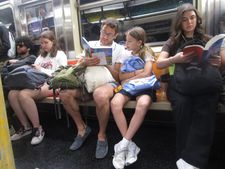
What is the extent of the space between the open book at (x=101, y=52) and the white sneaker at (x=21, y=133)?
138 cm

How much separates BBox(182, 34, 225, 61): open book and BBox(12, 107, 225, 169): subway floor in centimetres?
96

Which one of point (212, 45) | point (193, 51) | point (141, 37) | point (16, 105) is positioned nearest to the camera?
point (212, 45)

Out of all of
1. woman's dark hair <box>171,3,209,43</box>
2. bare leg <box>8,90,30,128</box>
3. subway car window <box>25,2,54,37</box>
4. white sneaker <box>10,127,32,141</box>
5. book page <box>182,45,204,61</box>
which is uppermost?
subway car window <box>25,2,54,37</box>

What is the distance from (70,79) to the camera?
94.8 inches

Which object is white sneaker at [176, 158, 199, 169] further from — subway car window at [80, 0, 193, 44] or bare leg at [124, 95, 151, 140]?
subway car window at [80, 0, 193, 44]

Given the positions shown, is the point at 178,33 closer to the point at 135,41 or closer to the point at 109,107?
the point at 135,41

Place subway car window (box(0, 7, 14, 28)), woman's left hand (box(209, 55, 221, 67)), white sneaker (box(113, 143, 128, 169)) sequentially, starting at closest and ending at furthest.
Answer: woman's left hand (box(209, 55, 221, 67)) < white sneaker (box(113, 143, 128, 169)) < subway car window (box(0, 7, 14, 28))

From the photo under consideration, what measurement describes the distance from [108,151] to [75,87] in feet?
2.44

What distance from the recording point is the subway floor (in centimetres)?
216

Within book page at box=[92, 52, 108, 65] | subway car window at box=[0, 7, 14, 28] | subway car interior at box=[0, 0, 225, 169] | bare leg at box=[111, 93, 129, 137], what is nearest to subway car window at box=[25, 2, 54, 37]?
subway car interior at box=[0, 0, 225, 169]

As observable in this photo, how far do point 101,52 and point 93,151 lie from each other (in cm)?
103

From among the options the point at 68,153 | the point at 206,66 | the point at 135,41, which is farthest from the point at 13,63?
the point at 206,66

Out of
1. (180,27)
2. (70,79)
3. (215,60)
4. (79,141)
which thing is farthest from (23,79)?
(215,60)

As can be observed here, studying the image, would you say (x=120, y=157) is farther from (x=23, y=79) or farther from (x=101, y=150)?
(x=23, y=79)
